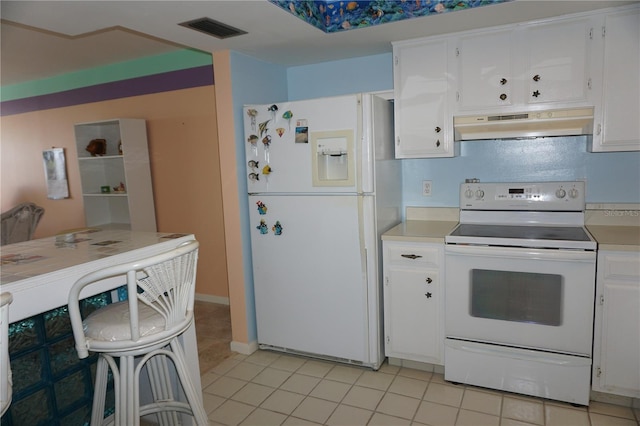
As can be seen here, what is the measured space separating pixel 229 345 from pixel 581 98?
2.95m

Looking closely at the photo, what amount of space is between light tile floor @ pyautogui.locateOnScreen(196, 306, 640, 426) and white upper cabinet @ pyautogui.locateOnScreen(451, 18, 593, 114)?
5.69ft

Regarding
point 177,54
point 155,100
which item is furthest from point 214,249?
point 177,54

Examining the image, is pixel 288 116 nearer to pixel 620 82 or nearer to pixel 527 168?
pixel 527 168

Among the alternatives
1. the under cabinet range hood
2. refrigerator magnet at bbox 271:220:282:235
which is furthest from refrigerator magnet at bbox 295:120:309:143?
the under cabinet range hood

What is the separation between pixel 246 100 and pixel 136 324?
6.70 feet

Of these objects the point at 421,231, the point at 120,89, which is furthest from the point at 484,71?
the point at 120,89

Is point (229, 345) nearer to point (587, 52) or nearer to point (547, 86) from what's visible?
point (547, 86)

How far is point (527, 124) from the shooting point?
2.74 metres

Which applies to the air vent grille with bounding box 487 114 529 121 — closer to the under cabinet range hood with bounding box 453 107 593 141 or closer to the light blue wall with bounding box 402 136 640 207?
the under cabinet range hood with bounding box 453 107 593 141

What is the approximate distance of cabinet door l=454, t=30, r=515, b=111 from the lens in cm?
270

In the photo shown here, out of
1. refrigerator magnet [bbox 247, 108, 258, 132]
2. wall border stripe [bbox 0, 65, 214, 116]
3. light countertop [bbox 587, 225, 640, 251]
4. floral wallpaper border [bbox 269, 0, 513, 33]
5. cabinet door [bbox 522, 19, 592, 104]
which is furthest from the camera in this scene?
wall border stripe [bbox 0, 65, 214, 116]

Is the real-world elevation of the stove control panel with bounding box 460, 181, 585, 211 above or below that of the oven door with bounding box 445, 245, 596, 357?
above

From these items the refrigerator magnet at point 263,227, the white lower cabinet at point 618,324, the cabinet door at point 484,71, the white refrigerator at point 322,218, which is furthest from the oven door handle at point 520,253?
the refrigerator magnet at point 263,227

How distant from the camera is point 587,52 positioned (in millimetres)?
2518
